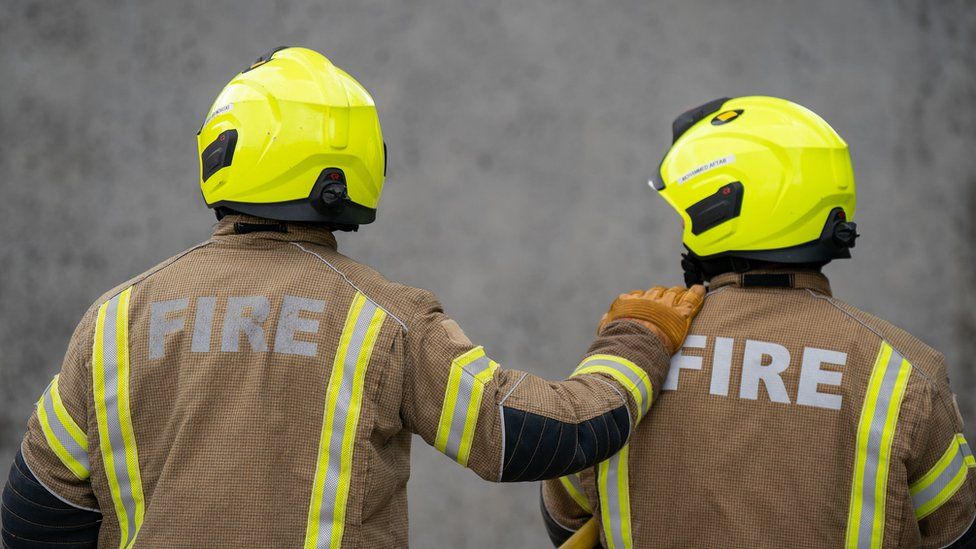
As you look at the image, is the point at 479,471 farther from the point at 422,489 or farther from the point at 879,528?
the point at 422,489

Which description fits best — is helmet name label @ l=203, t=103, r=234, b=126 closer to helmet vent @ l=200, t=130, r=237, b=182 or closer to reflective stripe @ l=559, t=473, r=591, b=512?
helmet vent @ l=200, t=130, r=237, b=182

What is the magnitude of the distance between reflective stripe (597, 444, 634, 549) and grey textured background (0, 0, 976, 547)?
2249 mm

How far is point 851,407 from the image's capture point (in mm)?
2039

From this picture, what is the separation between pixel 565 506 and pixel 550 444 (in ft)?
2.00

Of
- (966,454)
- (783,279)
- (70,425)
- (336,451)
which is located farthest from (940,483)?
(70,425)

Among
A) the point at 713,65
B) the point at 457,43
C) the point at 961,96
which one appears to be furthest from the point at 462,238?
the point at 961,96

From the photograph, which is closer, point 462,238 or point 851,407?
point 851,407

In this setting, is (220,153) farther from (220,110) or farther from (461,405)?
(461,405)

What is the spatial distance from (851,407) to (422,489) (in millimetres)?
2749

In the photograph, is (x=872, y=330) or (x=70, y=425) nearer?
(x=70, y=425)

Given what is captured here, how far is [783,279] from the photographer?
86.2 inches

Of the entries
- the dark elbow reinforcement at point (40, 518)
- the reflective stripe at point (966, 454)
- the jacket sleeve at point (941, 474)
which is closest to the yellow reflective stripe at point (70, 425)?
the dark elbow reinforcement at point (40, 518)

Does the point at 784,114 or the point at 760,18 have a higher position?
the point at 760,18

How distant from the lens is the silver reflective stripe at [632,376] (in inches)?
80.2
